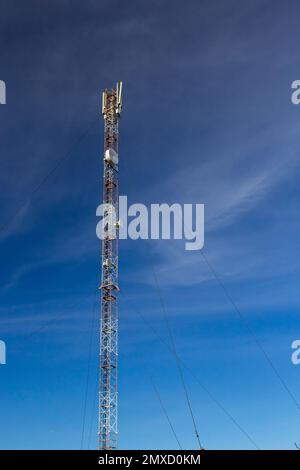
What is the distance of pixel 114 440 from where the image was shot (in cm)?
8200

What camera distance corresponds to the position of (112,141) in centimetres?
9562

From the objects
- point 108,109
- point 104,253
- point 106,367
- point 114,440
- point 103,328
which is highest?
point 108,109

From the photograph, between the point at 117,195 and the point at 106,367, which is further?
the point at 117,195
